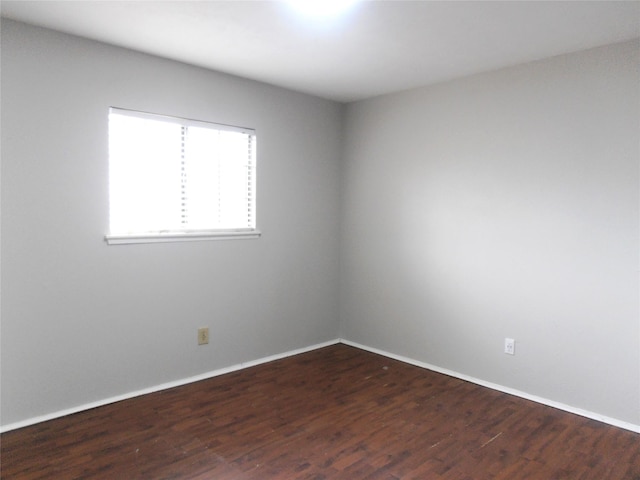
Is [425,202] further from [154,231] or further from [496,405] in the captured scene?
[154,231]

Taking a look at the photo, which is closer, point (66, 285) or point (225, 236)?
point (66, 285)

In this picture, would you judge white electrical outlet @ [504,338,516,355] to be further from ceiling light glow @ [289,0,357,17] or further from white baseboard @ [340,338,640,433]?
ceiling light glow @ [289,0,357,17]

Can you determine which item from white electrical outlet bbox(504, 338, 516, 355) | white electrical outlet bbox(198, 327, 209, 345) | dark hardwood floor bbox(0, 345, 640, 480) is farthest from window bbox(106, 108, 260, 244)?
white electrical outlet bbox(504, 338, 516, 355)

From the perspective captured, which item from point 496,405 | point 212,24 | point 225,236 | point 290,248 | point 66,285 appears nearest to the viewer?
point 212,24

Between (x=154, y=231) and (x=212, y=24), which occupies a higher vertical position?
(x=212, y=24)

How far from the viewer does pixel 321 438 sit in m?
2.53

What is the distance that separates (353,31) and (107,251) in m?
2.03

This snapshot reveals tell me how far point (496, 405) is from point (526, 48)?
2310 millimetres

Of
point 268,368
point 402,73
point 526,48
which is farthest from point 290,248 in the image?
point 526,48

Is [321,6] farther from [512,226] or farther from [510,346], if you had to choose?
[510,346]

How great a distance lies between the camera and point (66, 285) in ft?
8.96

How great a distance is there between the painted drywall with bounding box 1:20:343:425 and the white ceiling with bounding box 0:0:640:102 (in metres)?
0.23

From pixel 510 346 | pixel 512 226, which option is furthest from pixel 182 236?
pixel 510 346

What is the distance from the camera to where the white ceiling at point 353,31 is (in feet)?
7.44
